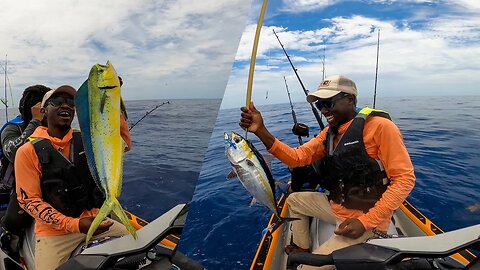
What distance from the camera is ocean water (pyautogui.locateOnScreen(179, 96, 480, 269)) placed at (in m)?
2.51

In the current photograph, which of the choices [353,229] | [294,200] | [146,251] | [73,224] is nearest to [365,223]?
[353,229]

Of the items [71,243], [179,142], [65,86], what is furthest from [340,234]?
[65,86]

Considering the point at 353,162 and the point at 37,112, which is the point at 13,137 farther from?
the point at 353,162

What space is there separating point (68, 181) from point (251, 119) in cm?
104

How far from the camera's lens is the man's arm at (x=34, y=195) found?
1677mm

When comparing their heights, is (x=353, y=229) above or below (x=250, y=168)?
below

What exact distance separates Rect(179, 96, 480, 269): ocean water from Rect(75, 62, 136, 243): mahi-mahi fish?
0.30 metres

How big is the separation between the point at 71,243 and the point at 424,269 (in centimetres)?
180

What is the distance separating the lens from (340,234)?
2006mm

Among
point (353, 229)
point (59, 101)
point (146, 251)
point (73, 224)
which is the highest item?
point (59, 101)

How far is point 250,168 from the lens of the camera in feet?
5.86

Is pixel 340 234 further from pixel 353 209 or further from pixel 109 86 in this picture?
pixel 109 86

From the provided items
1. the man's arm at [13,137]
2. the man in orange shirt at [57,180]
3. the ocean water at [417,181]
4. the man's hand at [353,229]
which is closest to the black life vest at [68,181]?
the man in orange shirt at [57,180]

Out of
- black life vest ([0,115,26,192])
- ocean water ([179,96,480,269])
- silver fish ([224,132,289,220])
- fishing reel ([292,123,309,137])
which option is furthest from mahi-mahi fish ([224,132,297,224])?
black life vest ([0,115,26,192])
